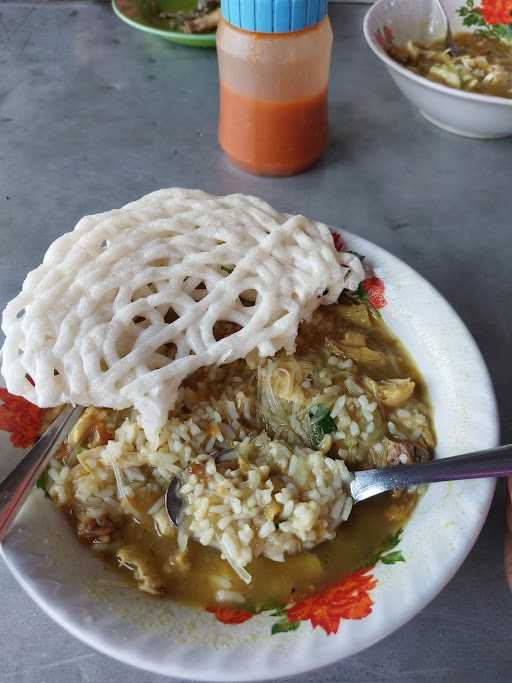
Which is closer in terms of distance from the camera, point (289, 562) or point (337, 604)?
point (337, 604)

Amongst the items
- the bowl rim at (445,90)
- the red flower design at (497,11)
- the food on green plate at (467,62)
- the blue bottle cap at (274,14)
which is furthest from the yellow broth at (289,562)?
the red flower design at (497,11)

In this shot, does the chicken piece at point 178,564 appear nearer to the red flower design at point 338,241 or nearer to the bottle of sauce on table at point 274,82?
the red flower design at point 338,241

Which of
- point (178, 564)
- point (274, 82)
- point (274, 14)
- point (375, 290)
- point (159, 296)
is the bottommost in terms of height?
point (178, 564)

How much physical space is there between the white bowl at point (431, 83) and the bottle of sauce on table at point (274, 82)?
376 millimetres

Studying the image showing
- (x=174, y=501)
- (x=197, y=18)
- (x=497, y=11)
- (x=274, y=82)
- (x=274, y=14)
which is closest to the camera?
(x=174, y=501)

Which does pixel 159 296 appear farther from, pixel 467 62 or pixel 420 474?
pixel 467 62

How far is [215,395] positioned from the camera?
1.56m

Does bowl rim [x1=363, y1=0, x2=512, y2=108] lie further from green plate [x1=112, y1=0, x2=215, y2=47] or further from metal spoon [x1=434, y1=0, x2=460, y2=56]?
green plate [x1=112, y1=0, x2=215, y2=47]

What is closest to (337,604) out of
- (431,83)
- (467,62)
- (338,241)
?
(338,241)

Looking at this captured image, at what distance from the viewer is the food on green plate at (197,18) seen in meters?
3.21

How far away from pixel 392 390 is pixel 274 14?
1192 millimetres

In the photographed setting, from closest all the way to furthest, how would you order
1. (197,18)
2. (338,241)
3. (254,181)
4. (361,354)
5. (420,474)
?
(420,474) → (361,354) → (338,241) → (254,181) → (197,18)

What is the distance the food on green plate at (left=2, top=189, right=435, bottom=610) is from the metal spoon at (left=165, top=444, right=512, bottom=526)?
2cm

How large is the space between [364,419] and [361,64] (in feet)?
7.76
